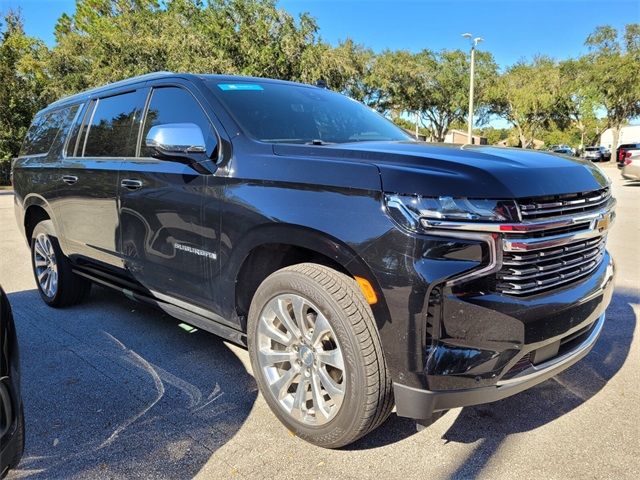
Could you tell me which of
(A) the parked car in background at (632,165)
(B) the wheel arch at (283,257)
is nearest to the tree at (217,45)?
(A) the parked car in background at (632,165)

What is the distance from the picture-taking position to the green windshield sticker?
3.32m

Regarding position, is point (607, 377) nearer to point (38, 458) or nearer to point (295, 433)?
point (295, 433)

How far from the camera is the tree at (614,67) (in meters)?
36.5

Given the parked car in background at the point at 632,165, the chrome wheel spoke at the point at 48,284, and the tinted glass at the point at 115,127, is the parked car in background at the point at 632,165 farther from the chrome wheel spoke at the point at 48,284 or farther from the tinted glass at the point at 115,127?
the chrome wheel spoke at the point at 48,284

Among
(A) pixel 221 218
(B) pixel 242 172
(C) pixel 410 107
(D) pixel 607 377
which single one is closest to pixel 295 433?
(A) pixel 221 218

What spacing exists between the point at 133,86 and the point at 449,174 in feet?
8.96

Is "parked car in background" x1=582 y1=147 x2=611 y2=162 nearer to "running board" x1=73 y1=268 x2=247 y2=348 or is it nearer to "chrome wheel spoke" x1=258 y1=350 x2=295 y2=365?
"running board" x1=73 y1=268 x2=247 y2=348

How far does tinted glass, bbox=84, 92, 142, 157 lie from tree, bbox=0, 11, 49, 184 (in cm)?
2365

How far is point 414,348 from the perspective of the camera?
83.1 inches

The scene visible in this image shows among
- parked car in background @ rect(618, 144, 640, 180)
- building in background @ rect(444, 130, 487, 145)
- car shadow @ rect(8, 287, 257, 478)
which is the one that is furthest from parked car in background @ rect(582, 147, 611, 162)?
car shadow @ rect(8, 287, 257, 478)

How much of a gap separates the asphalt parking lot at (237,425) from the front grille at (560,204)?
1.19 metres

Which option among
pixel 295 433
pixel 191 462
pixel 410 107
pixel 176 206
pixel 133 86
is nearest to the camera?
pixel 191 462

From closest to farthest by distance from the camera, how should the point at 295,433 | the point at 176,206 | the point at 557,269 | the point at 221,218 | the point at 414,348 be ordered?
1. the point at 414,348
2. the point at 557,269
3. the point at 295,433
4. the point at 221,218
5. the point at 176,206

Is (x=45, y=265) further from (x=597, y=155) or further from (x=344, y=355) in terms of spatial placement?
(x=597, y=155)
